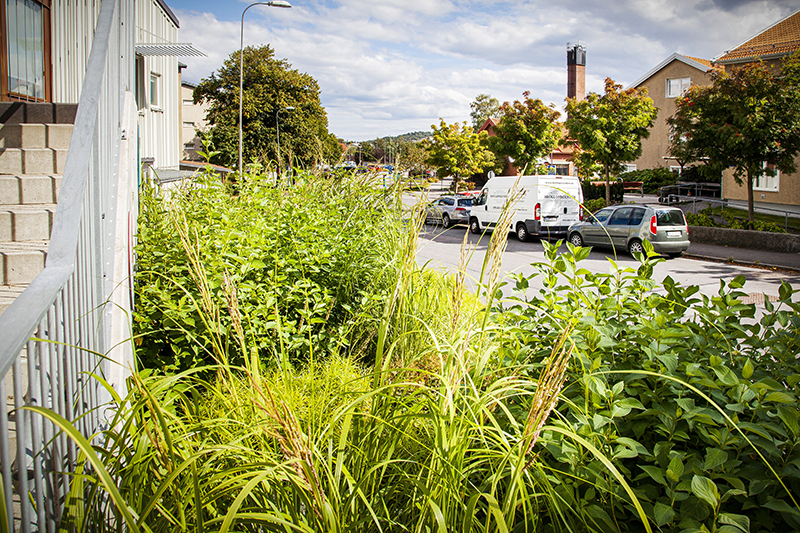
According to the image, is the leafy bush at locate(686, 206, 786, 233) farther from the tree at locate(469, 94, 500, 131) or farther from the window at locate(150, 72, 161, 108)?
the tree at locate(469, 94, 500, 131)

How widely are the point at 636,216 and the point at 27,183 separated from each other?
1475 cm

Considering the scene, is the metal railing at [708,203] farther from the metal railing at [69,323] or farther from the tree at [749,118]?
the metal railing at [69,323]

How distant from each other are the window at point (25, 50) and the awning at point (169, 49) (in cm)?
513

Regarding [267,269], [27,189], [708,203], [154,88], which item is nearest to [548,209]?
[708,203]

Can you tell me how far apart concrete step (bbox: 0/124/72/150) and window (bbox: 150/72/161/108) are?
13.5 m

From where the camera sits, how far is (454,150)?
3609 cm

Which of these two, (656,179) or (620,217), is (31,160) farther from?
(656,179)

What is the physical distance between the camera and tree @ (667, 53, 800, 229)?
16109mm

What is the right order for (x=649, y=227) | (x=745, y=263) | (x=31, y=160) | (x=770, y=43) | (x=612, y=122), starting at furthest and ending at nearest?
(x=770, y=43) → (x=612, y=122) → (x=649, y=227) → (x=745, y=263) → (x=31, y=160)

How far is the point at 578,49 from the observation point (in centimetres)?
6762

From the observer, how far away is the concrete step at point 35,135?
4.78 metres

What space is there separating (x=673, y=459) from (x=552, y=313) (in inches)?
36.2

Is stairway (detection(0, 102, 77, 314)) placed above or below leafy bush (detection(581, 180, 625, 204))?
below

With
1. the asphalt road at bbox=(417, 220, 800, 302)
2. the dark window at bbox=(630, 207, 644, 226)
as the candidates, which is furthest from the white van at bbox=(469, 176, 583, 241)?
the dark window at bbox=(630, 207, 644, 226)
